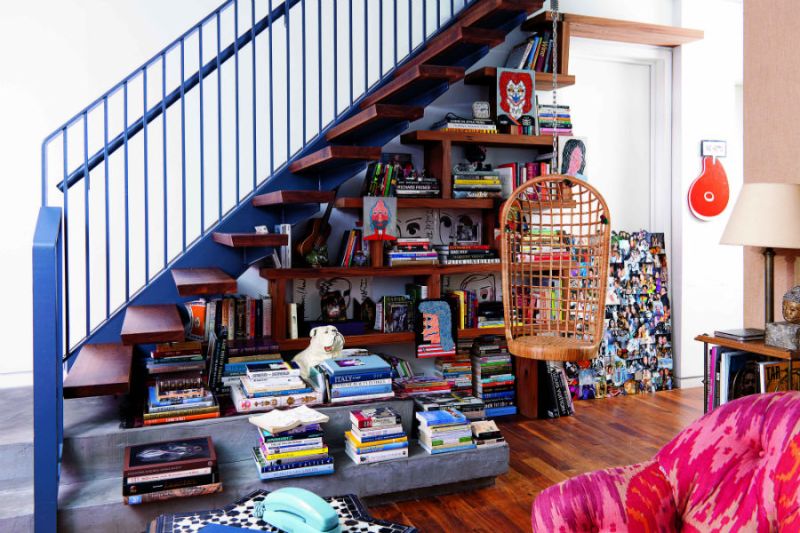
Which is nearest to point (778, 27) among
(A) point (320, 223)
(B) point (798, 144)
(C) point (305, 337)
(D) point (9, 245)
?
(B) point (798, 144)

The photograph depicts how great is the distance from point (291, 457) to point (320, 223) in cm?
169

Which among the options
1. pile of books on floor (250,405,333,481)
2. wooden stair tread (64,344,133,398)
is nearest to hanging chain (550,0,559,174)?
pile of books on floor (250,405,333,481)

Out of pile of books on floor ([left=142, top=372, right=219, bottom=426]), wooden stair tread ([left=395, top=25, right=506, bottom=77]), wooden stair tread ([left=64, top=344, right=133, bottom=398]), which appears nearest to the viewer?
wooden stair tread ([left=64, top=344, right=133, bottom=398])

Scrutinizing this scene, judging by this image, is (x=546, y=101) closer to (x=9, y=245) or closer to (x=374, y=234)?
(x=374, y=234)

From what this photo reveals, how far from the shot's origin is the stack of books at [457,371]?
4.73 m

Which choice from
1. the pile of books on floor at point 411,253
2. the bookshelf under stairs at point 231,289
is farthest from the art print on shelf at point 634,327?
the pile of books on floor at point 411,253

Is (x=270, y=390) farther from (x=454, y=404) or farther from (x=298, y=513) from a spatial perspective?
(x=298, y=513)

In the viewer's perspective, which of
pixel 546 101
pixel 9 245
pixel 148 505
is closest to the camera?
pixel 148 505

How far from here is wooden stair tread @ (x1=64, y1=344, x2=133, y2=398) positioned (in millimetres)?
3031

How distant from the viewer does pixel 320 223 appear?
4.44 metres

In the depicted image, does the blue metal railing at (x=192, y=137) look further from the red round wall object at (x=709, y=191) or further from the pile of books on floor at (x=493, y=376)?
the red round wall object at (x=709, y=191)

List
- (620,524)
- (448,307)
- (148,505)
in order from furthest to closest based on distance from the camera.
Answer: (448,307)
(148,505)
(620,524)

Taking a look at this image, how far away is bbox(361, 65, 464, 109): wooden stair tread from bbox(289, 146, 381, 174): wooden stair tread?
38cm

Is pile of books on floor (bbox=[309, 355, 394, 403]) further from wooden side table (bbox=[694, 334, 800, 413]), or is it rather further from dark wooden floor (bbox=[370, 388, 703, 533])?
wooden side table (bbox=[694, 334, 800, 413])
